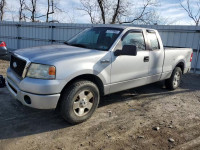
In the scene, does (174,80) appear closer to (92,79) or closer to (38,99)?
(92,79)

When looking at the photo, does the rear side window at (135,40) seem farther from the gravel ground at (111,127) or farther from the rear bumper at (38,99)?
the rear bumper at (38,99)

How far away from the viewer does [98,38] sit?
411cm

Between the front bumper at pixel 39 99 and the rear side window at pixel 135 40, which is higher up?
the rear side window at pixel 135 40

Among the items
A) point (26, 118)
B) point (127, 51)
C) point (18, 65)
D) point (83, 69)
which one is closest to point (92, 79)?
point (83, 69)

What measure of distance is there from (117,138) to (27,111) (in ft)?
6.54

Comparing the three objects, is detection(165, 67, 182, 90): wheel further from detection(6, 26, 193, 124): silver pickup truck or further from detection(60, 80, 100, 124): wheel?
detection(60, 80, 100, 124): wheel

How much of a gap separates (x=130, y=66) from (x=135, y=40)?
704mm

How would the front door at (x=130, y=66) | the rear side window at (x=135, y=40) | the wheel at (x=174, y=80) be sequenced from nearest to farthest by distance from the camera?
the front door at (x=130, y=66), the rear side window at (x=135, y=40), the wheel at (x=174, y=80)

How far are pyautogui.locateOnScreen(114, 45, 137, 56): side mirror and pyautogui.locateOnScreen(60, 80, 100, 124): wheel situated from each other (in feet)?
2.67

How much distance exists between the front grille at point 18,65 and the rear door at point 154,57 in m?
2.91

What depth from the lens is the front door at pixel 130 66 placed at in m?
3.75

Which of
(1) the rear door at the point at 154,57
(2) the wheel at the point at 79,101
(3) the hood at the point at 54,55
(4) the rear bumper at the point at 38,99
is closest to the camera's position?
(4) the rear bumper at the point at 38,99

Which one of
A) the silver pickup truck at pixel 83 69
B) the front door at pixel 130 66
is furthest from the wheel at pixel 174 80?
the front door at pixel 130 66

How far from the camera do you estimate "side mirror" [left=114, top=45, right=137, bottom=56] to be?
3.48 metres
